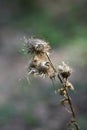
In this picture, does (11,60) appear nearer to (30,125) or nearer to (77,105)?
(77,105)

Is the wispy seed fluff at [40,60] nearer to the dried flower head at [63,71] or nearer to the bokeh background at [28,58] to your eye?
the dried flower head at [63,71]

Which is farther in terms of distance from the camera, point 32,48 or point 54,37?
point 54,37

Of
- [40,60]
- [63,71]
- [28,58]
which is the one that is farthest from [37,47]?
[28,58]

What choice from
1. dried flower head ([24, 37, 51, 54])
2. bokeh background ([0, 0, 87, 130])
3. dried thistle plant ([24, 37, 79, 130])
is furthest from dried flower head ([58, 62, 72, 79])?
bokeh background ([0, 0, 87, 130])

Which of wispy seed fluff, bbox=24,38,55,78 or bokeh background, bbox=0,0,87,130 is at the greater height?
bokeh background, bbox=0,0,87,130

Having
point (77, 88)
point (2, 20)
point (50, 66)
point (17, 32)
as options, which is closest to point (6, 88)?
point (77, 88)

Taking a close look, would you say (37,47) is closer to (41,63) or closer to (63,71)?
(41,63)

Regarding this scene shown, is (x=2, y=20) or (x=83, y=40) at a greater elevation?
(x=2, y=20)

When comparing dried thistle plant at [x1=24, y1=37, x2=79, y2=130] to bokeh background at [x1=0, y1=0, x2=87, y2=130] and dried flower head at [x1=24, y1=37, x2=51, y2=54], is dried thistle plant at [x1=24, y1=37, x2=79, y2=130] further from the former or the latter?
bokeh background at [x1=0, y1=0, x2=87, y2=130]
